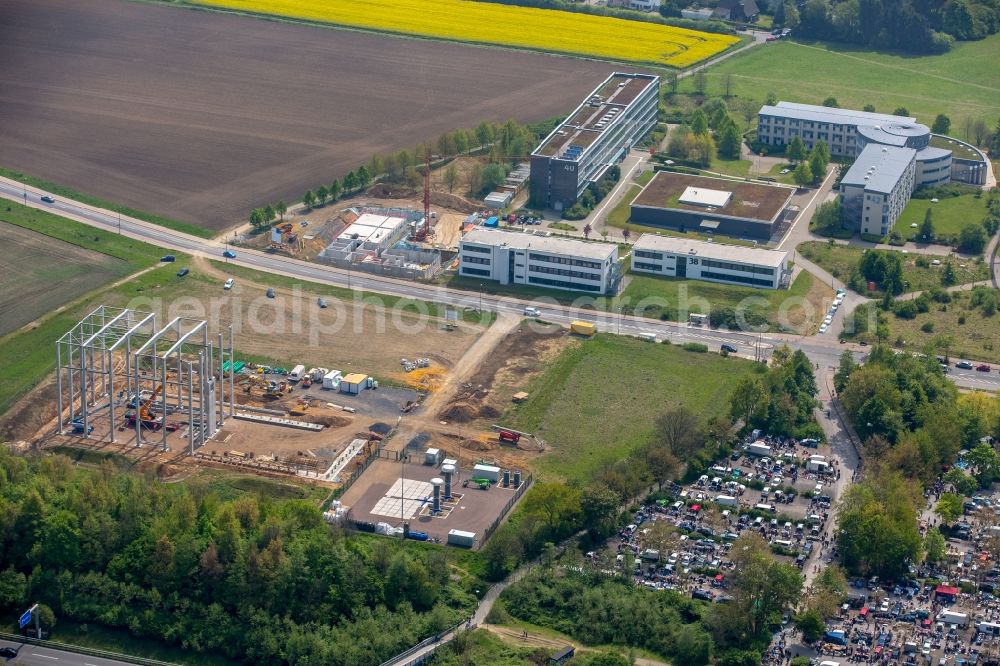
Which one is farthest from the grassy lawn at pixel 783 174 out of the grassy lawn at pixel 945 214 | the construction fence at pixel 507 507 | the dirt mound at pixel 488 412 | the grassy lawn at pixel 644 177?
the construction fence at pixel 507 507

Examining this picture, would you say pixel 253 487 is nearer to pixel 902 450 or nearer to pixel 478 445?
pixel 478 445

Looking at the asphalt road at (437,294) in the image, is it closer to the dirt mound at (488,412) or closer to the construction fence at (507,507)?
the dirt mound at (488,412)

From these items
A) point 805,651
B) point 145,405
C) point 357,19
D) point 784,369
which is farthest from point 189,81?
point 805,651

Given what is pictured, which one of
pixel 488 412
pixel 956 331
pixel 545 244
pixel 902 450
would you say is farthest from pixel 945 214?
pixel 488 412

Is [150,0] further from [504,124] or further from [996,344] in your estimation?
[996,344]

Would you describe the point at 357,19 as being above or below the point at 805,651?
above
